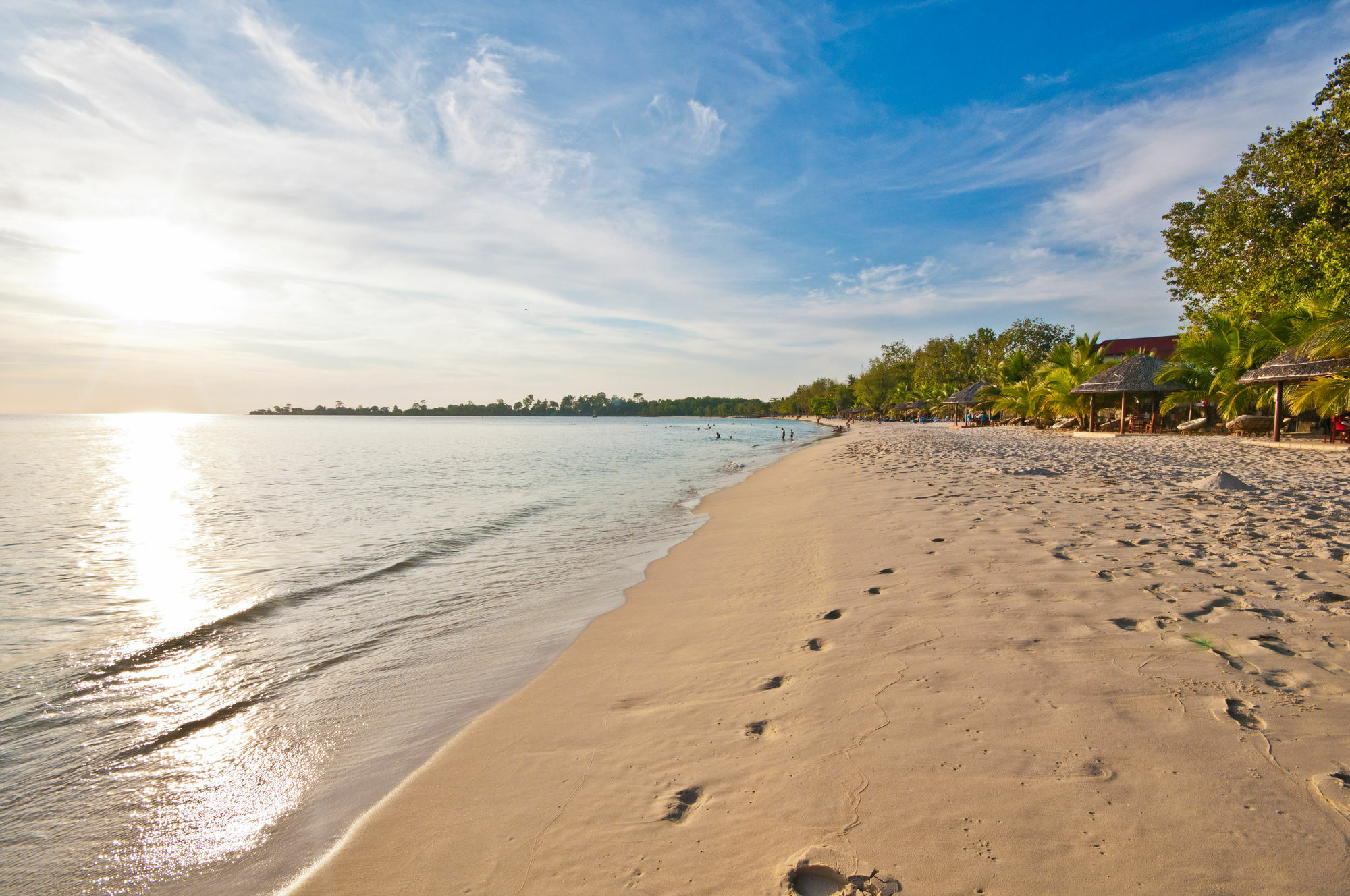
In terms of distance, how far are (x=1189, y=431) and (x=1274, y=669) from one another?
89.5ft

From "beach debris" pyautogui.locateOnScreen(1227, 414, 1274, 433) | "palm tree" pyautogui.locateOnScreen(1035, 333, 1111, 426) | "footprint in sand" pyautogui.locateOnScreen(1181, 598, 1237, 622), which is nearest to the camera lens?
"footprint in sand" pyautogui.locateOnScreen(1181, 598, 1237, 622)

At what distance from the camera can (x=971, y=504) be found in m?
7.96

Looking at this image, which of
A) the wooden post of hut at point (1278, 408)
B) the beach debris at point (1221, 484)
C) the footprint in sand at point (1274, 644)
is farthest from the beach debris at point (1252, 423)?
the footprint in sand at point (1274, 644)

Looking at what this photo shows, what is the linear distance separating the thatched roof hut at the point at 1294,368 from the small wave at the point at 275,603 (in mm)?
21309

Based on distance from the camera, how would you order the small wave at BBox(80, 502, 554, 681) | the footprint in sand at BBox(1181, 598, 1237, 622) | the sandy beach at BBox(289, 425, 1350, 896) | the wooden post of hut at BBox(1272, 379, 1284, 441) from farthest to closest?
the wooden post of hut at BBox(1272, 379, 1284, 441)
the small wave at BBox(80, 502, 554, 681)
the footprint in sand at BBox(1181, 598, 1237, 622)
the sandy beach at BBox(289, 425, 1350, 896)

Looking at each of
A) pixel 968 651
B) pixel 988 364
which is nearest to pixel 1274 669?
pixel 968 651

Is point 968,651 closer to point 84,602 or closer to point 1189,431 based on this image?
point 84,602

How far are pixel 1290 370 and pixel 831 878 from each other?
884 inches

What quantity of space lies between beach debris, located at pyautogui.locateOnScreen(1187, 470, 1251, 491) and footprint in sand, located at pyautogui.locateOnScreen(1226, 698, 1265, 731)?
288 inches

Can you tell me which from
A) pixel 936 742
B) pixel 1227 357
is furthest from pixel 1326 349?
pixel 936 742

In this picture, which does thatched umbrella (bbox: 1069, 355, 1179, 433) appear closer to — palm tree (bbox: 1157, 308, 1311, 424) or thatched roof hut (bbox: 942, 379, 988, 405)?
palm tree (bbox: 1157, 308, 1311, 424)

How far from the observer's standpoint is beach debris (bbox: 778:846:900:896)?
1.87 meters

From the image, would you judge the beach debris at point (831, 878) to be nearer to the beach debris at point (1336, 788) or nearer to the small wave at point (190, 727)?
the beach debris at point (1336, 788)

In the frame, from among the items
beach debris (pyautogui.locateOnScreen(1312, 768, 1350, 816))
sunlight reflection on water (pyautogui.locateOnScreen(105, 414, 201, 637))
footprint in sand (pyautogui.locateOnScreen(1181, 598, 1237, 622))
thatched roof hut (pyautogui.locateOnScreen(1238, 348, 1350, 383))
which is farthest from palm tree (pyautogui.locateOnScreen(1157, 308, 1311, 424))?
sunlight reflection on water (pyautogui.locateOnScreen(105, 414, 201, 637))
